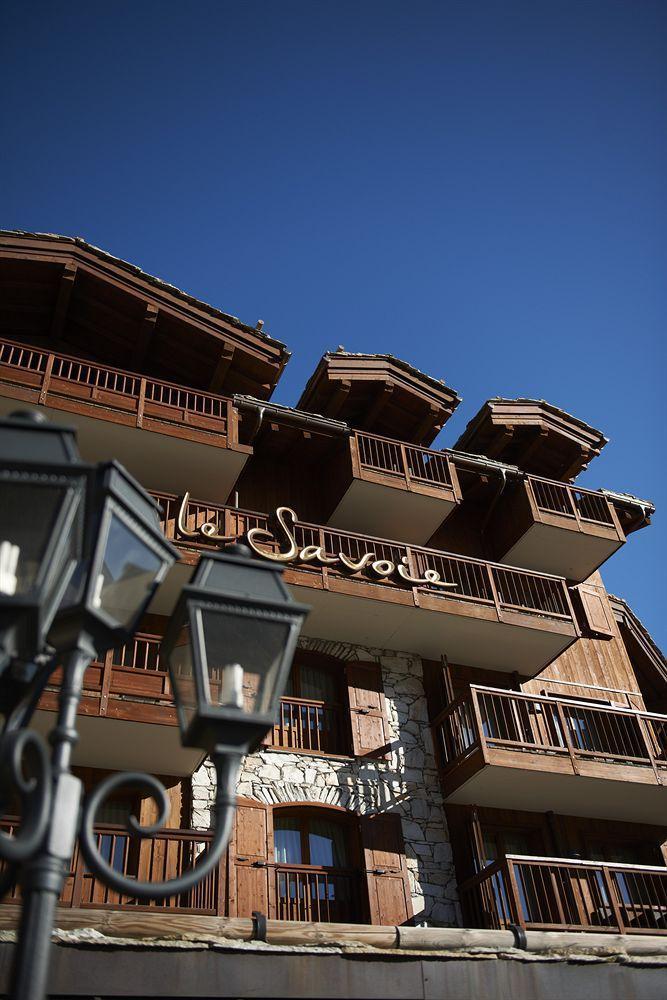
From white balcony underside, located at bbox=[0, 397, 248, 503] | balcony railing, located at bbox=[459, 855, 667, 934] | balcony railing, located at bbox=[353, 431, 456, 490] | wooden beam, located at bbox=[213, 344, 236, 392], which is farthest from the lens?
balcony railing, located at bbox=[353, 431, 456, 490]

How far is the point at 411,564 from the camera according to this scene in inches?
611

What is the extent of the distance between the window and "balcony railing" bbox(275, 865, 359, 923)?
6.27ft

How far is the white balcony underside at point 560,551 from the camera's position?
1830 cm

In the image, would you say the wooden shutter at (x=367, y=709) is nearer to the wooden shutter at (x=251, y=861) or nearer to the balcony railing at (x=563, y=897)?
the wooden shutter at (x=251, y=861)

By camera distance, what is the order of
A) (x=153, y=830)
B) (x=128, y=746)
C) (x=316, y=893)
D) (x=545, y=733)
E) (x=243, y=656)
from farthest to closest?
1. (x=545, y=733)
2. (x=316, y=893)
3. (x=128, y=746)
4. (x=243, y=656)
5. (x=153, y=830)

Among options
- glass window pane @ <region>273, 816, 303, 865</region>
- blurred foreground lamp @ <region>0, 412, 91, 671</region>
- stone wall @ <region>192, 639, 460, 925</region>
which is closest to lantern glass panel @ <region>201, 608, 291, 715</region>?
blurred foreground lamp @ <region>0, 412, 91, 671</region>

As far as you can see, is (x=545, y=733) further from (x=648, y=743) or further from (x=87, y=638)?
(x=87, y=638)

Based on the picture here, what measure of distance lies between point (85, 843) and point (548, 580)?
1470cm

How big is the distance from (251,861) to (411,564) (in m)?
5.78

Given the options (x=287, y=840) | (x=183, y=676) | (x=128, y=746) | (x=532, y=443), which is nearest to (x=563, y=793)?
(x=287, y=840)

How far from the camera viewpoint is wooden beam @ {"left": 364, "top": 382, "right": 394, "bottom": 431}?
61.2 feet

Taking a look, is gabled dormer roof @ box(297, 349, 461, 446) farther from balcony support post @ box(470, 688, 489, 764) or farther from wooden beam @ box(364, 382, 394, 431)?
balcony support post @ box(470, 688, 489, 764)

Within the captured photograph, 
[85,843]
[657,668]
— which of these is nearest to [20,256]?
[85,843]

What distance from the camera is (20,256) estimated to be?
15.7m
